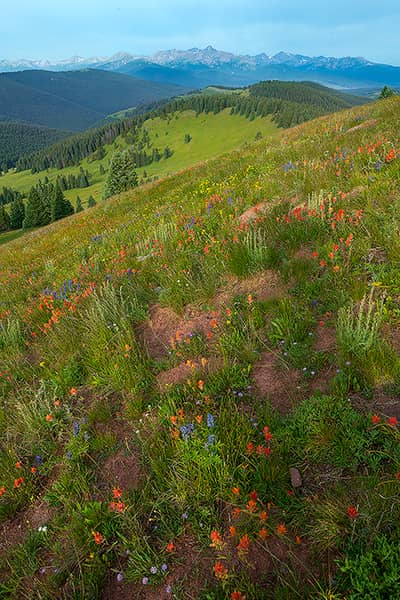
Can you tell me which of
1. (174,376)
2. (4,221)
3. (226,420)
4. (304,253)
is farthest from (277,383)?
(4,221)

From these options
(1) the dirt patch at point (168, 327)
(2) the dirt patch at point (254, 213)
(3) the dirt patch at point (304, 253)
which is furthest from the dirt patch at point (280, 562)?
(2) the dirt patch at point (254, 213)

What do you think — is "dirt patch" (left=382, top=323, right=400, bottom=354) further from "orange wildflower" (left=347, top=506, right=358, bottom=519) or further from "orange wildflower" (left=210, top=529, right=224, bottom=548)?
"orange wildflower" (left=210, top=529, right=224, bottom=548)

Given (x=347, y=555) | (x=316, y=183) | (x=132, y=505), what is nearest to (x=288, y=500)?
(x=347, y=555)

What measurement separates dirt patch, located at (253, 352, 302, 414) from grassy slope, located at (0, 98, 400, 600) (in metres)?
0.02

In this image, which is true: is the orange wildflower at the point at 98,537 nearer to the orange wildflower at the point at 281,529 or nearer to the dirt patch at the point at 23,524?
the dirt patch at the point at 23,524

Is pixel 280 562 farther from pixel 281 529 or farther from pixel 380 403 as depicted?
pixel 380 403

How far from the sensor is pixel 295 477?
269 centimetres

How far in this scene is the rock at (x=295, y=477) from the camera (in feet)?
8.70

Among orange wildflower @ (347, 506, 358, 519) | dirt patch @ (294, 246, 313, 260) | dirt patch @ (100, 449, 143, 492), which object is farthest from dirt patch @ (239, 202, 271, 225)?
orange wildflower @ (347, 506, 358, 519)

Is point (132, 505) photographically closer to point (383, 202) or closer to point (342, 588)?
point (342, 588)

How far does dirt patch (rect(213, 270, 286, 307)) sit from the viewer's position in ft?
15.3

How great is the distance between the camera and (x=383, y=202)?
5.00 m

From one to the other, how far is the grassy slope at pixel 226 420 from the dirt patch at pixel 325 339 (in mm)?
24

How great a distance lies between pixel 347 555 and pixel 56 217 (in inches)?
3524
